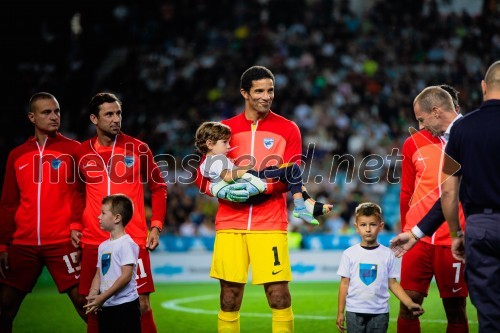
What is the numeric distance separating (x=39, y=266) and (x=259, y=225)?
7.29ft

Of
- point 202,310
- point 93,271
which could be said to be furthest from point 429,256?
point 202,310

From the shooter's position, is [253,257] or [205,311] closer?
[253,257]

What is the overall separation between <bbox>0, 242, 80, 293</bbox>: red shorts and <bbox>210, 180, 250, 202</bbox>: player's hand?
5.61 ft

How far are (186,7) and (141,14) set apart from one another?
51.9 inches

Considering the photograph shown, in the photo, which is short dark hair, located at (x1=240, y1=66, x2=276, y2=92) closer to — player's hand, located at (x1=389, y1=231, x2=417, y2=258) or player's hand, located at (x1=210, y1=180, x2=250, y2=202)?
player's hand, located at (x1=210, y1=180, x2=250, y2=202)

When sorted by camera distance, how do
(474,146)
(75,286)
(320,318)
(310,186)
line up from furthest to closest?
(310,186) → (320,318) → (75,286) → (474,146)

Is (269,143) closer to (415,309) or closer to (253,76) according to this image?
(253,76)

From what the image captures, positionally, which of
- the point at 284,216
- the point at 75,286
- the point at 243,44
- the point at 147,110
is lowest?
the point at 75,286

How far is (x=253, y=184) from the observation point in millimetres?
6656

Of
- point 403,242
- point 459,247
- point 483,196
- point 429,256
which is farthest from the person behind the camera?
point 429,256

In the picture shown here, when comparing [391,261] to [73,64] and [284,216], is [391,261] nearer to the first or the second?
[284,216]

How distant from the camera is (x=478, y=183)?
16.5 feet

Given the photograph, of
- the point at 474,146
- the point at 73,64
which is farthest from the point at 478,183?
the point at 73,64

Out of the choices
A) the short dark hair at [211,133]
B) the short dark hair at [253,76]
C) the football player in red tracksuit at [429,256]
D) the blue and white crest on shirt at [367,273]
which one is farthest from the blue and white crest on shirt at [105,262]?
the football player in red tracksuit at [429,256]
